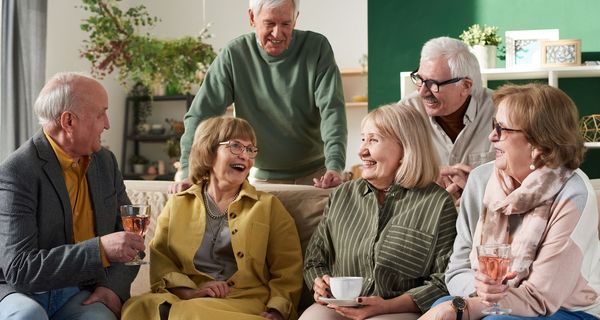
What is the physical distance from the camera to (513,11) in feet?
18.9

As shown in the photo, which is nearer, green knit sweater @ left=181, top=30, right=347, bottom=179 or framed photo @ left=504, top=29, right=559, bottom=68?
green knit sweater @ left=181, top=30, right=347, bottom=179

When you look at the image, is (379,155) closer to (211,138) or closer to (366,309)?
(366,309)

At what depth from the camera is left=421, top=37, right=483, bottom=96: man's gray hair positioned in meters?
3.25

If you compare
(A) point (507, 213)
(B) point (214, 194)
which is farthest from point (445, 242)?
(B) point (214, 194)

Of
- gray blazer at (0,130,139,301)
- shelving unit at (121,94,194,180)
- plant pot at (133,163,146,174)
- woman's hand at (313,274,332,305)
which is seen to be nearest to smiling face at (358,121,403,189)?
woman's hand at (313,274,332,305)

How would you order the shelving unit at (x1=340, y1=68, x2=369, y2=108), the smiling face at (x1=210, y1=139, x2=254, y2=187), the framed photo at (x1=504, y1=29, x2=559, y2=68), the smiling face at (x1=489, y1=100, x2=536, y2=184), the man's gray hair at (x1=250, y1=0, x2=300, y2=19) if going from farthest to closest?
the shelving unit at (x1=340, y1=68, x2=369, y2=108) < the framed photo at (x1=504, y1=29, x2=559, y2=68) < the man's gray hair at (x1=250, y1=0, x2=300, y2=19) < the smiling face at (x1=210, y1=139, x2=254, y2=187) < the smiling face at (x1=489, y1=100, x2=536, y2=184)

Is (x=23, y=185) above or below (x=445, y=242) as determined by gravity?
above

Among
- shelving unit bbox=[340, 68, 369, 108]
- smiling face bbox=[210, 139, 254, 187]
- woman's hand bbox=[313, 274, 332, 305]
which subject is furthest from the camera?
shelving unit bbox=[340, 68, 369, 108]

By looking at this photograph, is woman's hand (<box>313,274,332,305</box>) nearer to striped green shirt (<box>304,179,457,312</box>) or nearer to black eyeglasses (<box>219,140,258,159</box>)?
striped green shirt (<box>304,179,457,312</box>)

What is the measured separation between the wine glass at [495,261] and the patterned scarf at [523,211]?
0.55ft

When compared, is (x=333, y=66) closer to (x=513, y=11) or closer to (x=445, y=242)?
(x=445, y=242)

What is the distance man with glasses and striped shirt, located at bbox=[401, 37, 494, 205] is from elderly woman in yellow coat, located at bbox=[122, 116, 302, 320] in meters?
0.71

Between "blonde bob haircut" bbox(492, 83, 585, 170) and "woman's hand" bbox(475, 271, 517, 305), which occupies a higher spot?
"blonde bob haircut" bbox(492, 83, 585, 170)

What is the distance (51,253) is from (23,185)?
235 millimetres
